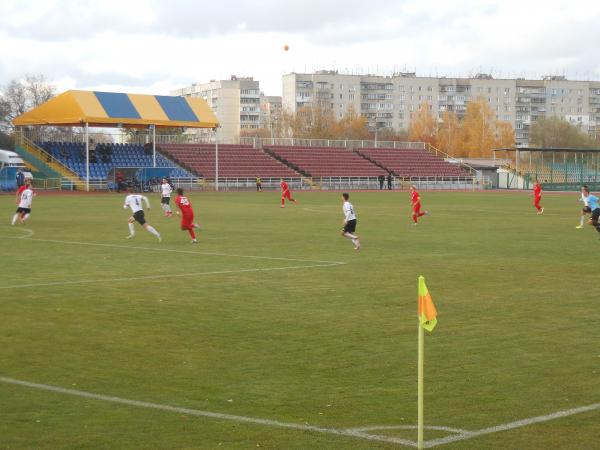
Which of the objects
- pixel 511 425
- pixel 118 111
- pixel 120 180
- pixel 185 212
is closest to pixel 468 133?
pixel 118 111

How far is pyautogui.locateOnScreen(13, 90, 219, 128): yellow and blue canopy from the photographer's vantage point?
7475 cm

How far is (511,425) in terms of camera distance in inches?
352

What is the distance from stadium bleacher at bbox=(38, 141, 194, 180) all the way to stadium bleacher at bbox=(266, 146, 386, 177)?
47.0 ft

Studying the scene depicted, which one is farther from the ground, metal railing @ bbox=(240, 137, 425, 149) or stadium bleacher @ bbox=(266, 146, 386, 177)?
metal railing @ bbox=(240, 137, 425, 149)

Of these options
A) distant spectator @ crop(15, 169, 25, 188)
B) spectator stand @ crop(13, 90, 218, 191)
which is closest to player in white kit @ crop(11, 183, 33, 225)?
distant spectator @ crop(15, 169, 25, 188)

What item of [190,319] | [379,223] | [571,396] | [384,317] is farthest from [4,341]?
[379,223]

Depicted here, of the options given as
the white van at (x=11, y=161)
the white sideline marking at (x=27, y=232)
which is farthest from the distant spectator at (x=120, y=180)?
the white sideline marking at (x=27, y=232)

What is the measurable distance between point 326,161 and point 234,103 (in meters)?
99.2

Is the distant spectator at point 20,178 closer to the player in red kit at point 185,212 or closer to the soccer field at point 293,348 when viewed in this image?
the player in red kit at point 185,212

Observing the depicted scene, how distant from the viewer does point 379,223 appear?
129 feet

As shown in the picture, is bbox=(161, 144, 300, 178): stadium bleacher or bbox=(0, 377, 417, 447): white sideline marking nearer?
bbox=(0, 377, 417, 447): white sideline marking

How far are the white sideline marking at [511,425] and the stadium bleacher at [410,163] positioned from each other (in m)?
91.4

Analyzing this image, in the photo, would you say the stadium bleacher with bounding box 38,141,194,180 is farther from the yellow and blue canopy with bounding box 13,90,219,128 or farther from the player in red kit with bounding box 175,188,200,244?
the player in red kit with bounding box 175,188,200,244

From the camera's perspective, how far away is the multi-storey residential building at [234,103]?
7633 inches
